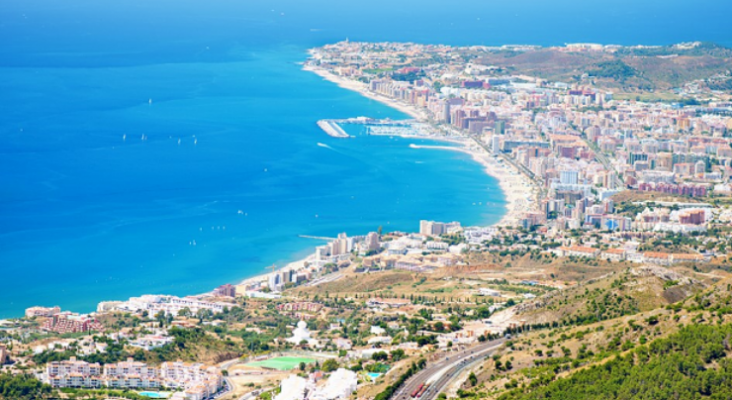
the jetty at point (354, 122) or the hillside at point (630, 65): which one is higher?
the hillside at point (630, 65)

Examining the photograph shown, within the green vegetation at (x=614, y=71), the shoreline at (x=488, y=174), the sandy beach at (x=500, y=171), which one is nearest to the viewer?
the shoreline at (x=488, y=174)

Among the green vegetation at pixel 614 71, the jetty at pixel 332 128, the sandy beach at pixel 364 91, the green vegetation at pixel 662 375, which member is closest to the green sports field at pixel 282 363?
the green vegetation at pixel 662 375

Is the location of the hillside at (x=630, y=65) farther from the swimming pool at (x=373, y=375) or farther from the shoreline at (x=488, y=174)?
the swimming pool at (x=373, y=375)

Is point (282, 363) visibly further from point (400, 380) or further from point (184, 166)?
point (184, 166)

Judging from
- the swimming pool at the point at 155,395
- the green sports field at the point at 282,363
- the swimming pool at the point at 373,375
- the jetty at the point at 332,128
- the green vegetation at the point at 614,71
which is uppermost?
the green vegetation at the point at 614,71

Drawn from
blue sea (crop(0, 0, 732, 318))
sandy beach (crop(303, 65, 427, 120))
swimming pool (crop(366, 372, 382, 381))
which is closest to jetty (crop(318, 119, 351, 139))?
blue sea (crop(0, 0, 732, 318))

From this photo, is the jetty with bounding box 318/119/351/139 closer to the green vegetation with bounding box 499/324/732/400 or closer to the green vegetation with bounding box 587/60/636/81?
the green vegetation with bounding box 587/60/636/81
